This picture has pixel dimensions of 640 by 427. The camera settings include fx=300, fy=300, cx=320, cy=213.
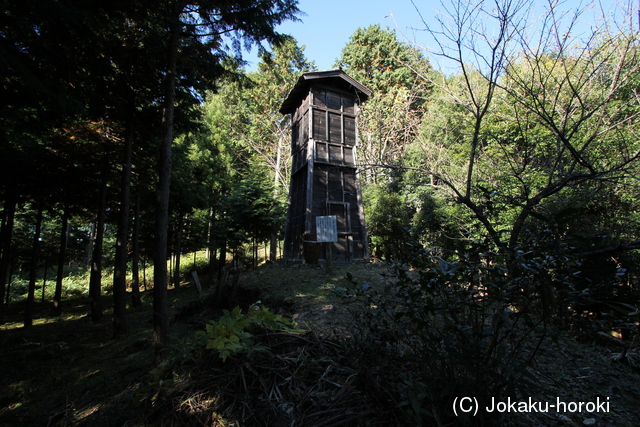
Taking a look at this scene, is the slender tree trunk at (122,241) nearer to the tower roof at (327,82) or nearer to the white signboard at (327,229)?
the white signboard at (327,229)

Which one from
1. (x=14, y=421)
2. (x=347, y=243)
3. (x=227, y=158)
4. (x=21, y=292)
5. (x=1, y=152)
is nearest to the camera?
(x=14, y=421)

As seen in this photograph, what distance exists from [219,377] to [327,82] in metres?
13.7

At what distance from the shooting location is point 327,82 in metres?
13.9

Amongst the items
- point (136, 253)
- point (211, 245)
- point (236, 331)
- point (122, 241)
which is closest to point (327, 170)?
point (122, 241)

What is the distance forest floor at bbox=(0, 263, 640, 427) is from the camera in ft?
8.23

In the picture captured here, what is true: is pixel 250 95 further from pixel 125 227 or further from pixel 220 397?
pixel 220 397

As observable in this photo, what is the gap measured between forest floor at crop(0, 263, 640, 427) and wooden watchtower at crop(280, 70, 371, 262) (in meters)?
1.33

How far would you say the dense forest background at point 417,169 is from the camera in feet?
6.95

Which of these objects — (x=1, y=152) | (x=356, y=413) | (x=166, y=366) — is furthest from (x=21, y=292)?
(x=356, y=413)

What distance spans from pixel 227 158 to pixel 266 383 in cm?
2034

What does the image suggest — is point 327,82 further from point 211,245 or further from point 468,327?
point 468,327

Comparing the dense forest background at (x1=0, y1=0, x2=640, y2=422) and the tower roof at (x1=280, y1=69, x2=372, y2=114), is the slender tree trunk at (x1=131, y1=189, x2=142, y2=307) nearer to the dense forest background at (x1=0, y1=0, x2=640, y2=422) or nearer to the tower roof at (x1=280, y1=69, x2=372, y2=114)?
the dense forest background at (x1=0, y1=0, x2=640, y2=422)

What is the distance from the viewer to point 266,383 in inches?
96.9

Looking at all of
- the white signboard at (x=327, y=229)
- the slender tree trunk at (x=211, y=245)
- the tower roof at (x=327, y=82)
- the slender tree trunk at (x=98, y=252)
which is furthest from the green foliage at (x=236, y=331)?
the slender tree trunk at (x=211, y=245)
